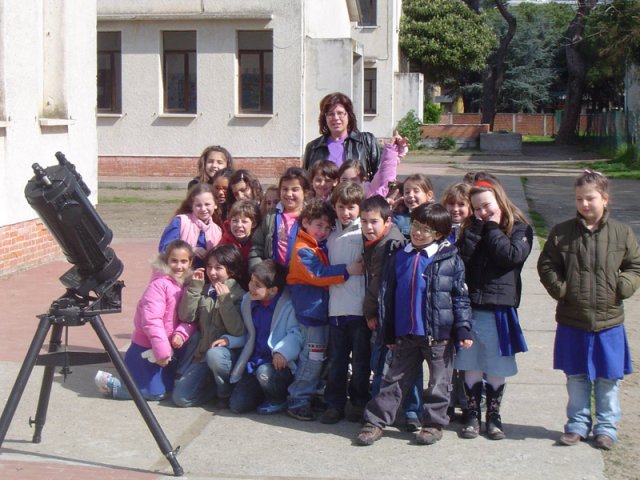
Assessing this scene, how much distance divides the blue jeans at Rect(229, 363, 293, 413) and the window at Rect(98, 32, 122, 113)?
64.7 feet

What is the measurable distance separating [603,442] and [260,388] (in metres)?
2.15

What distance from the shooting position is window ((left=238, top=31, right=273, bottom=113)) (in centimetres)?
2381

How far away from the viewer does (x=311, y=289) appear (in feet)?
20.0

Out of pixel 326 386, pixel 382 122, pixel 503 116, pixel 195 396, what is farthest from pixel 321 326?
pixel 503 116

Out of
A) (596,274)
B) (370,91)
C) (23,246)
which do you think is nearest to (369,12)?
(370,91)

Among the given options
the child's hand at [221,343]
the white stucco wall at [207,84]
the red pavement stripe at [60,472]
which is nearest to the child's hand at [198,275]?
the child's hand at [221,343]

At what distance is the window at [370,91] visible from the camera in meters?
41.0

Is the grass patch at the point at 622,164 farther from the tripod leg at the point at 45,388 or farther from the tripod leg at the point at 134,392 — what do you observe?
the tripod leg at the point at 134,392

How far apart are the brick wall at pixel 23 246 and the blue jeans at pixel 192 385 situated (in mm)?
4620

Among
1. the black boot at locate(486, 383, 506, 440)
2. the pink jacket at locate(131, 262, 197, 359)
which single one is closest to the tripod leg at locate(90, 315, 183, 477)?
the pink jacket at locate(131, 262, 197, 359)

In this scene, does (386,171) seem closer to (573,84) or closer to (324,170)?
(324,170)

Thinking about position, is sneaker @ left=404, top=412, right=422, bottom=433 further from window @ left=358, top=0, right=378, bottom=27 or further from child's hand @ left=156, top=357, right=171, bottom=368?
window @ left=358, top=0, right=378, bottom=27

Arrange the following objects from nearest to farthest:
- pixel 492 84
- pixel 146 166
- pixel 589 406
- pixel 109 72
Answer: pixel 589 406, pixel 146 166, pixel 109 72, pixel 492 84

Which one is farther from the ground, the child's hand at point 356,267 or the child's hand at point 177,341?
the child's hand at point 356,267
